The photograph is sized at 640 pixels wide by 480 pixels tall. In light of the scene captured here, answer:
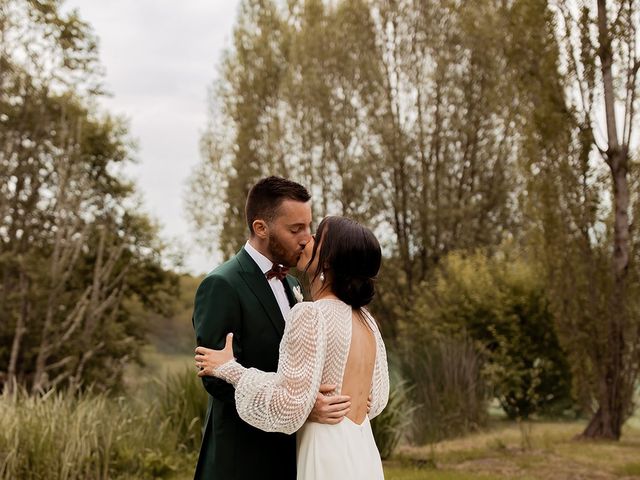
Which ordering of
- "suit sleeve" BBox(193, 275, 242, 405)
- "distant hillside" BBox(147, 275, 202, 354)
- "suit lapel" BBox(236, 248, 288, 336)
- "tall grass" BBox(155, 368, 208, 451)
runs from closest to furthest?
1. "suit sleeve" BBox(193, 275, 242, 405)
2. "suit lapel" BBox(236, 248, 288, 336)
3. "tall grass" BBox(155, 368, 208, 451)
4. "distant hillside" BBox(147, 275, 202, 354)

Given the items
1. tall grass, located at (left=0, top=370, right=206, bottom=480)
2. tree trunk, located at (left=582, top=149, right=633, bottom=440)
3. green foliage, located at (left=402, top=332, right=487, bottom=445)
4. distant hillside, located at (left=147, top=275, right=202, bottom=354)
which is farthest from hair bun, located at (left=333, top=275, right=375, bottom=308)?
distant hillside, located at (left=147, top=275, right=202, bottom=354)

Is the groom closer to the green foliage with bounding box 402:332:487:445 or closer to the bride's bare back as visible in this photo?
the bride's bare back

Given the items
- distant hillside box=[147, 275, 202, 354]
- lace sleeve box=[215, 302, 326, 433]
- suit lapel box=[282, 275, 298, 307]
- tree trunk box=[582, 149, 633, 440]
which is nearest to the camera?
lace sleeve box=[215, 302, 326, 433]

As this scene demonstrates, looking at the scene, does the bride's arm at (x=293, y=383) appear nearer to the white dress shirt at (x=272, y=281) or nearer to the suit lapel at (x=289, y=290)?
the white dress shirt at (x=272, y=281)

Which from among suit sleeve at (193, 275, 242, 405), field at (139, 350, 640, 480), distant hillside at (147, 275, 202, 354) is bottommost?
field at (139, 350, 640, 480)

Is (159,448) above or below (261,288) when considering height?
below

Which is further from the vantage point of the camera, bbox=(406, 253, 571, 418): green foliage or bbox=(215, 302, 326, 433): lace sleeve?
bbox=(406, 253, 571, 418): green foliage

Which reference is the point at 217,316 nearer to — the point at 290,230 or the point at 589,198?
the point at 290,230

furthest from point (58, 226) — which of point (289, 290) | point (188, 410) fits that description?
point (289, 290)

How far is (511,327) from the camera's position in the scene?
15641 millimetres

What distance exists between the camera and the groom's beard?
11.4 feet

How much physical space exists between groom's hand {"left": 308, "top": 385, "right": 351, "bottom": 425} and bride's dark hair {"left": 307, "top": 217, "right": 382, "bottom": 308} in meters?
0.34

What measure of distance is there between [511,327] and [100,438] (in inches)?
382

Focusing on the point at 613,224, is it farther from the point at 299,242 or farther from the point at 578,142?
the point at 299,242
